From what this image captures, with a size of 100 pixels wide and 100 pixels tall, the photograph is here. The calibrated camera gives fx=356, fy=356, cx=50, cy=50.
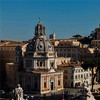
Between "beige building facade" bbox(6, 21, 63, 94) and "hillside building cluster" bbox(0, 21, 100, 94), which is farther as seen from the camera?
"hillside building cluster" bbox(0, 21, 100, 94)

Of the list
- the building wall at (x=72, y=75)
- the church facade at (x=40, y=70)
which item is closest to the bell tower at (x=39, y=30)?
the church facade at (x=40, y=70)

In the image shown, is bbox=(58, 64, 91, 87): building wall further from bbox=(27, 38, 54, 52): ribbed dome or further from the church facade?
bbox=(27, 38, 54, 52): ribbed dome

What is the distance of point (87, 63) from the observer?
4809 cm

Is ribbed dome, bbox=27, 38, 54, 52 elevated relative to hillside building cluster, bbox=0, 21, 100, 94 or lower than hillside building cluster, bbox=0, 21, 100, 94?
elevated

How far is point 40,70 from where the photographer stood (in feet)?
160

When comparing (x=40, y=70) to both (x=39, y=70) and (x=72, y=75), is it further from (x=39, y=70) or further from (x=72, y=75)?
(x=72, y=75)

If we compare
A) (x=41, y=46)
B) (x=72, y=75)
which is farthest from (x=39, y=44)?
(x=72, y=75)

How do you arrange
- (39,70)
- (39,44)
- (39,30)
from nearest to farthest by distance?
(39,70), (39,44), (39,30)

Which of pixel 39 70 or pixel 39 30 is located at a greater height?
pixel 39 30

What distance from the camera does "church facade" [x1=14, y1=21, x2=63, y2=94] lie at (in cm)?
4756

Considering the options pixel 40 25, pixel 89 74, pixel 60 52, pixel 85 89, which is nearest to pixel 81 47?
pixel 60 52

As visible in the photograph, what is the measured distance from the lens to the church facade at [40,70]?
47562 mm

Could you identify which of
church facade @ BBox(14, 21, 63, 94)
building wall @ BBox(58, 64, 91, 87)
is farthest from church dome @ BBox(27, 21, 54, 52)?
building wall @ BBox(58, 64, 91, 87)

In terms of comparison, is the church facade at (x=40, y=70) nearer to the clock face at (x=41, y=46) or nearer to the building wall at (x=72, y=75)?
the clock face at (x=41, y=46)
